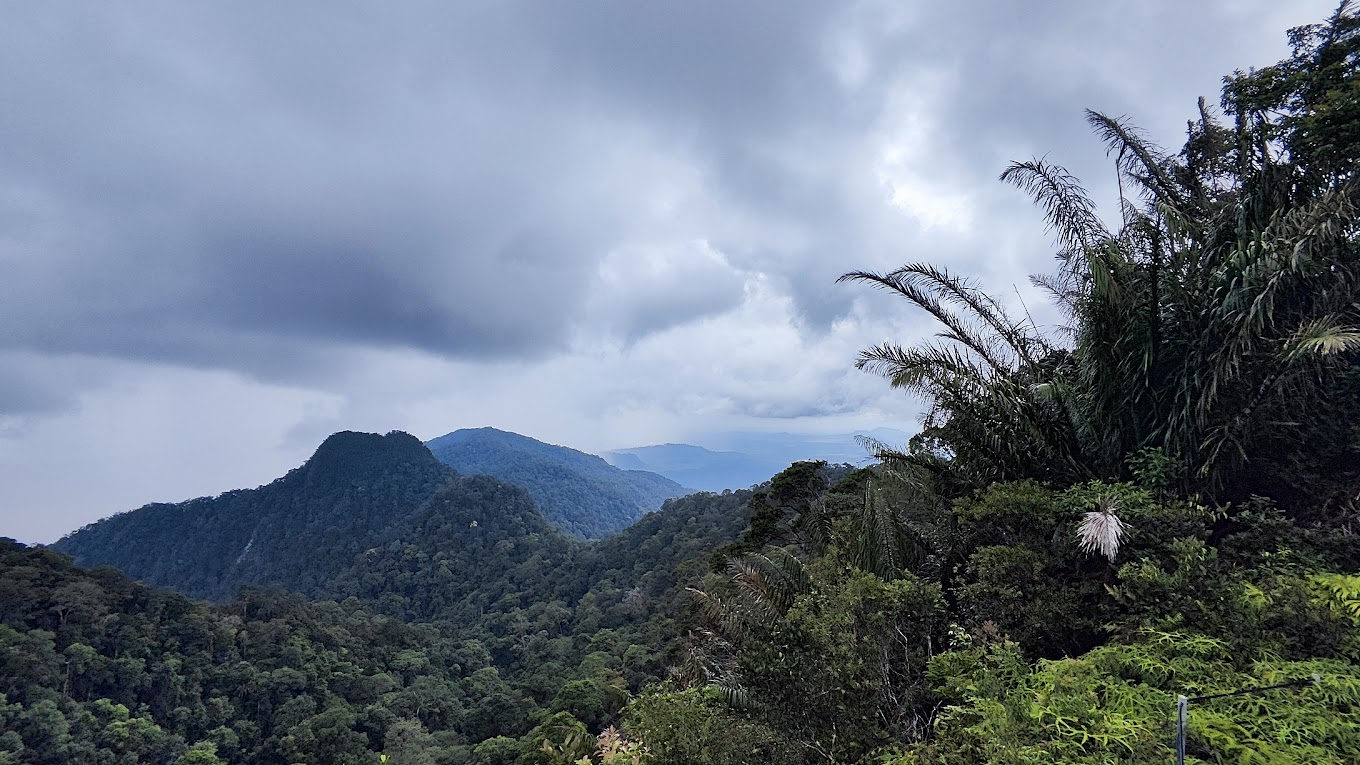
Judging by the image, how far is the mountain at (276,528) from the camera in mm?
86188

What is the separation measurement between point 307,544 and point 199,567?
1850 cm

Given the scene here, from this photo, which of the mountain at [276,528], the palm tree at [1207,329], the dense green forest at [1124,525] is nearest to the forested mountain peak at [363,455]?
the mountain at [276,528]

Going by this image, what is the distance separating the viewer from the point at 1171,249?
5293mm

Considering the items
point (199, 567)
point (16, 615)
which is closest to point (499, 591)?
point (16, 615)

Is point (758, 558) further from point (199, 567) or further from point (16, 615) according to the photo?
point (199, 567)

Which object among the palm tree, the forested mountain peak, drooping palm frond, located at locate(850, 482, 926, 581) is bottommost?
drooping palm frond, located at locate(850, 482, 926, 581)

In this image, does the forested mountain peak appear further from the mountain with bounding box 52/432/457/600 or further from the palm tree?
the palm tree

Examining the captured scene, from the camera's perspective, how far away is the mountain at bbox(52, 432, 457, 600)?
86.2 meters

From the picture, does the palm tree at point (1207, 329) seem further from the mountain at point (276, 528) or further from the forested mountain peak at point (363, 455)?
the forested mountain peak at point (363, 455)

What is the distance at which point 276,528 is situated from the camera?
94.8 metres

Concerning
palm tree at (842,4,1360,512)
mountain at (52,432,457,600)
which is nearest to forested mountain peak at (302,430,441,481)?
mountain at (52,432,457,600)

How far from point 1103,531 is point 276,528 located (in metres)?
116

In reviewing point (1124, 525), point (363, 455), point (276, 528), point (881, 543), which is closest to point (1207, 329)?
point (1124, 525)

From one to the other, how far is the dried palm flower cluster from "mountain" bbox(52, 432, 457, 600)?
9339cm
